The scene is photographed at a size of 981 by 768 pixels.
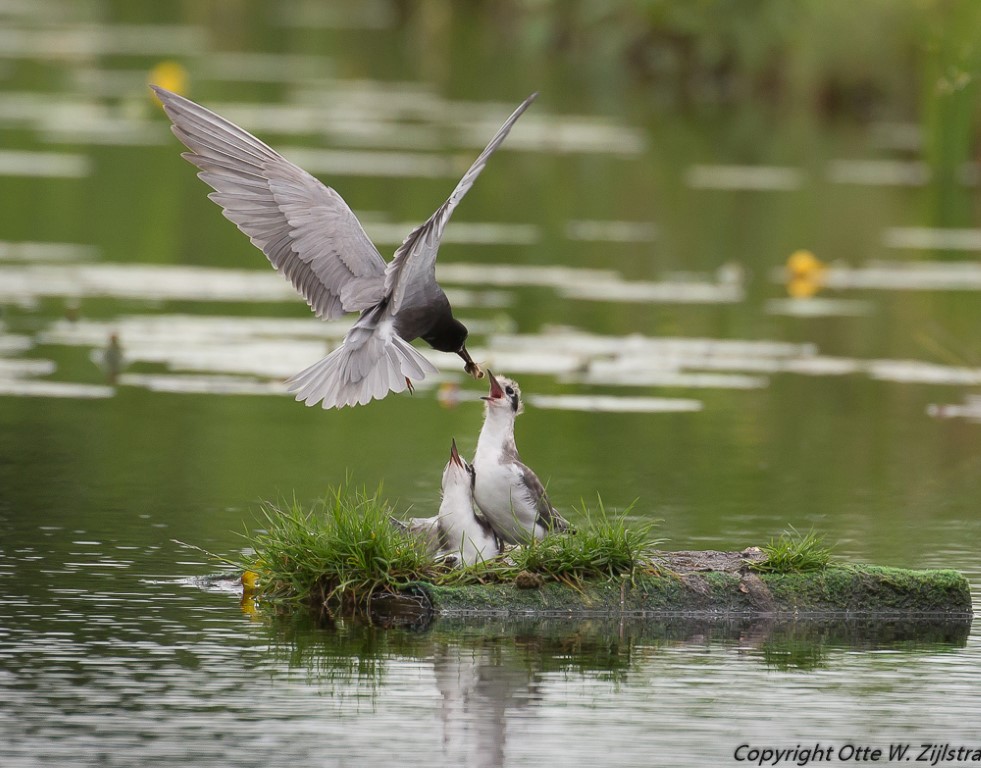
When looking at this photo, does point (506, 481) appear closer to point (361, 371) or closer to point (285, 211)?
point (361, 371)

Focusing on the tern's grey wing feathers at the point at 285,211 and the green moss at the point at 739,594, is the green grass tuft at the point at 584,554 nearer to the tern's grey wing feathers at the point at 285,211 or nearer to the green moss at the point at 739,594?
the green moss at the point at 739,594

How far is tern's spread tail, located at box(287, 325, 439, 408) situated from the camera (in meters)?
10.4

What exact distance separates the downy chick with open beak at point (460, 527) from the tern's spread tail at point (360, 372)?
0.44m

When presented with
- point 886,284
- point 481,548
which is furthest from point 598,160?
point 481,548

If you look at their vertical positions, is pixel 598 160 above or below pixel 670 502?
above

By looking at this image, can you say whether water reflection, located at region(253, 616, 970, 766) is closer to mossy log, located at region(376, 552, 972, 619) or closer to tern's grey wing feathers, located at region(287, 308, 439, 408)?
mossy log, located at region(376, 552, 972, 619)

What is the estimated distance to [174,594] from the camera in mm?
10664

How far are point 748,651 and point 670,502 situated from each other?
3.51 metres

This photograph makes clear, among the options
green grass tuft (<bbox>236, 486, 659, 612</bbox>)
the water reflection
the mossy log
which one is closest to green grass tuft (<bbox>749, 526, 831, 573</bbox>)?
the mossy log

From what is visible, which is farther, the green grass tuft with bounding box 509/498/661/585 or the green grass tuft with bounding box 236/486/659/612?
the green grass tuft with bounding box 509/498/661/585

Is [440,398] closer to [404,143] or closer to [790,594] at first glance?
[790,594]

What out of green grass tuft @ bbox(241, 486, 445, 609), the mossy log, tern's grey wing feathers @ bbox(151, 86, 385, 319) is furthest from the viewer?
tern's grey wing feathers @ bbox(151, 86, 385, 319)

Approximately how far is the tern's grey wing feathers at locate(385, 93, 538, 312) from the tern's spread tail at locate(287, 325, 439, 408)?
287mm

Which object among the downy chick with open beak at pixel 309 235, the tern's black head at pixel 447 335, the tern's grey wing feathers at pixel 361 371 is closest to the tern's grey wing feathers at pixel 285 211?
the downy chick with open beak at pixel 309 235
